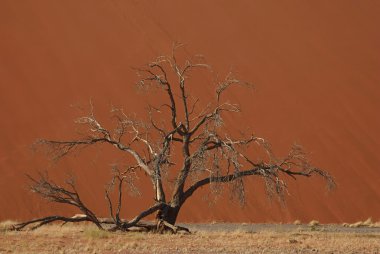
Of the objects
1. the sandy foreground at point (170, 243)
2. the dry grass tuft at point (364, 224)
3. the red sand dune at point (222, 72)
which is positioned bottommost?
the sandy foreground at point (170, 243)

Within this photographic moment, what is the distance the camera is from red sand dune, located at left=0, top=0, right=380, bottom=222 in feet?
74.3

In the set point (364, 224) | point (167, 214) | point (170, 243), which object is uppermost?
point (364, 224)

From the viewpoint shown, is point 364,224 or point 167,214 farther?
point 364,224

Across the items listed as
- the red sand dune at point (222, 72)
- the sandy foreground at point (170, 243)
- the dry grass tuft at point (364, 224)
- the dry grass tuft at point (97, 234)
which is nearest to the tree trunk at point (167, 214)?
the sandy foreground at point (170, 243)

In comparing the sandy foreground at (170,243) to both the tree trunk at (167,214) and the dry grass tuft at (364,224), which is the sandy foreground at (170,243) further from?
the dry grass tuft at (364,224)

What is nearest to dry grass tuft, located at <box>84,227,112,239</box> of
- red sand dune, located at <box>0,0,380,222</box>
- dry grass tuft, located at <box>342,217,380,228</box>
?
red sand dune, located at <box>0,0,380,222</box>

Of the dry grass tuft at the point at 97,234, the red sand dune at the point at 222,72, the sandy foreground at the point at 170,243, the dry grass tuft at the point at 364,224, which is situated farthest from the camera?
the red sand dune at the point at 222,72

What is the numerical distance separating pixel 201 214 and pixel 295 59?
9.41 m

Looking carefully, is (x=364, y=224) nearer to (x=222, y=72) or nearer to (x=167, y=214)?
(x=167, y=214)

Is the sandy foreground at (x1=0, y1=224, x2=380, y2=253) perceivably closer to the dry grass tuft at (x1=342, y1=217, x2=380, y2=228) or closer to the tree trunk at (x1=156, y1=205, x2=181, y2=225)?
the tree trunk at (x1=156, y1=205, x2=181, y2=225)

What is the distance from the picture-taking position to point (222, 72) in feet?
90.7

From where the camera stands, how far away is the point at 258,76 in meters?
27.8

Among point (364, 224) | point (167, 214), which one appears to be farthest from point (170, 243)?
point (364, 224)

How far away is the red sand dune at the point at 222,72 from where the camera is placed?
74.3 feet
